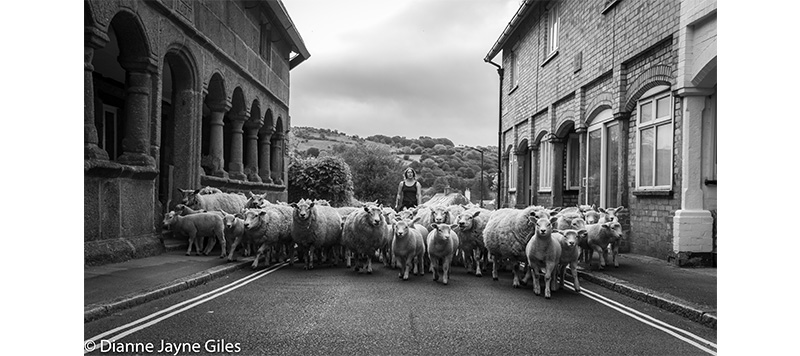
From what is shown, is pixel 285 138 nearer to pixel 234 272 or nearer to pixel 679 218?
pixel 234 272

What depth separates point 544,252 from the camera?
8.53 metres

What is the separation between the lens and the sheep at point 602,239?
10.5 m

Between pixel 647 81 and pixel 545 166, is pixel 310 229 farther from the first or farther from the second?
pixel 545 166

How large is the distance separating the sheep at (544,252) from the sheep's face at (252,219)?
213 inches

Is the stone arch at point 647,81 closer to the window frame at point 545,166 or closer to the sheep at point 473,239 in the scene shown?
the sheep at point 473,239

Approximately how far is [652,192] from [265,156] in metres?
16.6

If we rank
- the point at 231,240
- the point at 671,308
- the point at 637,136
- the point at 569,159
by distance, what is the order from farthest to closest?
the point at 569,159 < the point at 637,136 < the point at 231,240 < the point at 671,308

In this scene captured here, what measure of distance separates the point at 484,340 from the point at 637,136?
991cm

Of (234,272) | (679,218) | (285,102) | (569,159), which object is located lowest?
(234,272)

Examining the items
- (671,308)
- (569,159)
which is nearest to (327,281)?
(671,308)

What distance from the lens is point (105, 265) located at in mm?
9719

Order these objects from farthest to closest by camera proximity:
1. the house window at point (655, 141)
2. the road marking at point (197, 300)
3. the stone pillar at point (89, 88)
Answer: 1. the house window at point (655, 141)
2. the stone pillar at point (89, 88)
3. the road marking at point (197, 300)

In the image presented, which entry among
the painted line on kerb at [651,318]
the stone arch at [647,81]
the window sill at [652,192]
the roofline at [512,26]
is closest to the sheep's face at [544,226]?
the painted line on kerb at [651,318]

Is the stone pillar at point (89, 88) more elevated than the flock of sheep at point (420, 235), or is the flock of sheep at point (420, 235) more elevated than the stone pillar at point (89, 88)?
the stone pillar at point (89, 88)
